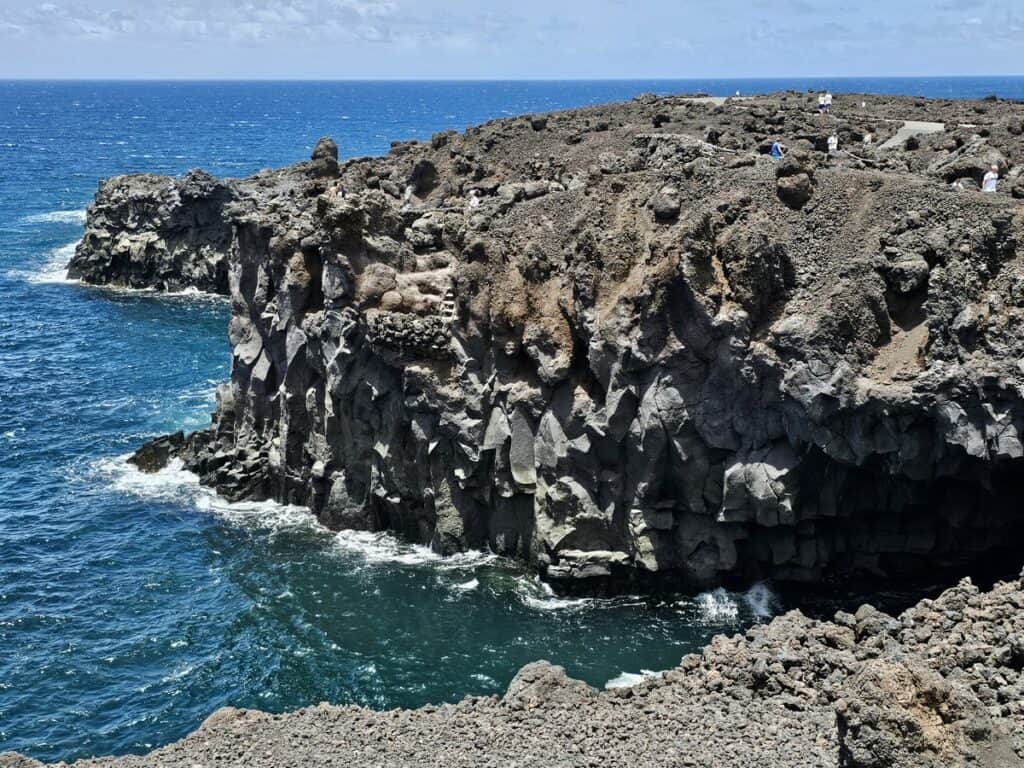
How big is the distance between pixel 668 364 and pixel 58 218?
396ft

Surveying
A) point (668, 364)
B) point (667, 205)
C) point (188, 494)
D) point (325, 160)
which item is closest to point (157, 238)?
point (325, 160)

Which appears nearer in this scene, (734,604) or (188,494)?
(734,604)

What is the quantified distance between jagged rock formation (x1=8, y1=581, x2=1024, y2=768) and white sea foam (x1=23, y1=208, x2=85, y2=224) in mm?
121252

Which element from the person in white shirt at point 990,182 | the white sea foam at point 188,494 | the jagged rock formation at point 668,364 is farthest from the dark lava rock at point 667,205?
the white sea foam at point 188,494

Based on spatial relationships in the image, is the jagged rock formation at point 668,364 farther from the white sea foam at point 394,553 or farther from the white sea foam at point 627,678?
the white sea foam at point 627,678

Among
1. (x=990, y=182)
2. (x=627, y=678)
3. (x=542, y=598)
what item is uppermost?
(x=990, y=182)

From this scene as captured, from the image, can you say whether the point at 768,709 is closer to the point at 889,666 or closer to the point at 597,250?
the point at 889,666

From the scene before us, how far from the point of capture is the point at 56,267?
115875 millimetres

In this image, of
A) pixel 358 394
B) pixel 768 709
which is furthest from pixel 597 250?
pixel 768 709

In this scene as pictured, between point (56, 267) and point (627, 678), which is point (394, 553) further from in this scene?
point (56, 267)

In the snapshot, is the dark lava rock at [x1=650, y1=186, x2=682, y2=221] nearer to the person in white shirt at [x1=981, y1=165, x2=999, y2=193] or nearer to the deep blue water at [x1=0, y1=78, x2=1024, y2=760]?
the person in white shirt at [x1=981, y1=165, x2=999, y2=193]

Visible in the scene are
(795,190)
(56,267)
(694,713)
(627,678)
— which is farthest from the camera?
(56,267)

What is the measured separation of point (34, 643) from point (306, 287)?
19825 millimetres

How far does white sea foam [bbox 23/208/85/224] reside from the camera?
5610 inches
